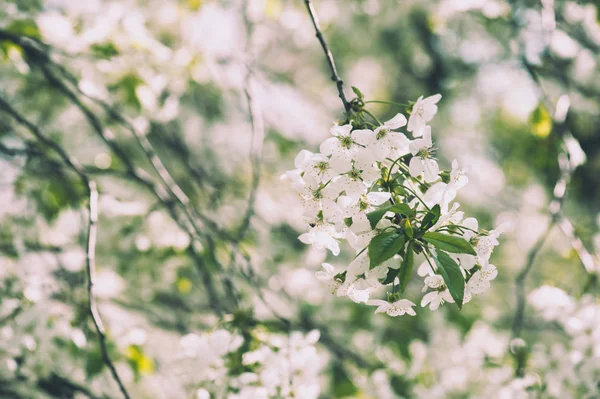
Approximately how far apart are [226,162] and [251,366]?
127 inches

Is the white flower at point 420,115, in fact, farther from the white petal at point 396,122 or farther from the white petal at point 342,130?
the white petal at point 342,130

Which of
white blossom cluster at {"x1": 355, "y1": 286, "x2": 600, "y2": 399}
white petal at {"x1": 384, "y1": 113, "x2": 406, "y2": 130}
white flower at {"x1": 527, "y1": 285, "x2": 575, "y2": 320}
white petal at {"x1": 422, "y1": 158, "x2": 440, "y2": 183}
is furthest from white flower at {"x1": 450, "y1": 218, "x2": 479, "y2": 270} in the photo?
white flower at {"x1": 527, "y1": 285, "x2": 575, "y2": 320}

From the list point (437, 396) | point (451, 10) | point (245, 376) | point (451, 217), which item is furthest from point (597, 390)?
point (451, 10)

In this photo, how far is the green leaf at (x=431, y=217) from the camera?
852 millimetres

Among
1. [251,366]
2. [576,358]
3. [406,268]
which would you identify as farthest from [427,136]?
[576,358]

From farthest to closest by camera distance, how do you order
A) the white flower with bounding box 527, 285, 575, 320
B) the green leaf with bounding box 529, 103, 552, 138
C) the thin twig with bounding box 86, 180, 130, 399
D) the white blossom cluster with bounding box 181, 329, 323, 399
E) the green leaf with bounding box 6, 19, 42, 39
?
the white flower with bounding box 527, 285, 575, 320 < the green leaf with bounding box 529, 103, 552, 138 < the green leaf with bounding box 6, 19, 42, 39 < the white blossom cluster with bounding box 181, 329, 323, 399 < the thin twig with bounding box 86, 180, 130, 399

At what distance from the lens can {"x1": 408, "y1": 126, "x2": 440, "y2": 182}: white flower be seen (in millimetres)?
917

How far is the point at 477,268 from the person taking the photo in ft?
3.12

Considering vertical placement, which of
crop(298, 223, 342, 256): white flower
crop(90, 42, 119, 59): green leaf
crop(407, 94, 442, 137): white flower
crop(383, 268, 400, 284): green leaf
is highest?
crop(90, 42, 119, 59): green leaf

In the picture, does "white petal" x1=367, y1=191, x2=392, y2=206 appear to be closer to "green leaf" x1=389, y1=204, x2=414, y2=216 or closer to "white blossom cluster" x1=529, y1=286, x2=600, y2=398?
"green leaf" x1=389, y1=204, x2=414, y2=216

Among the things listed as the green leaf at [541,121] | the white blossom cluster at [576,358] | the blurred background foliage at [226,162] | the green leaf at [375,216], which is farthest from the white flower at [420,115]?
the white blossom cluster at [576,358]

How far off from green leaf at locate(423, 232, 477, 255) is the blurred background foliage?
37.1 inches

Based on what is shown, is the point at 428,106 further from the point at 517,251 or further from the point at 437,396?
the point at 517,251

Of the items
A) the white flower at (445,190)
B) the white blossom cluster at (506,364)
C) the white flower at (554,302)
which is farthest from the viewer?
the white flower at (554,302)
